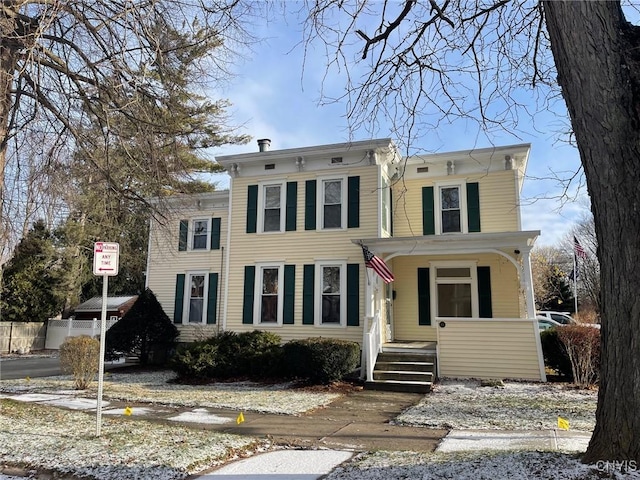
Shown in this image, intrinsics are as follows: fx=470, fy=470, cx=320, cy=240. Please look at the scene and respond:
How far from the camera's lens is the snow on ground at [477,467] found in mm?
3320

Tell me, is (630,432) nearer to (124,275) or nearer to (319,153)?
(319,153)

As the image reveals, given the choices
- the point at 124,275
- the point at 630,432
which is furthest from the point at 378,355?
the point at 124,275

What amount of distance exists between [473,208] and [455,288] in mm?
2467

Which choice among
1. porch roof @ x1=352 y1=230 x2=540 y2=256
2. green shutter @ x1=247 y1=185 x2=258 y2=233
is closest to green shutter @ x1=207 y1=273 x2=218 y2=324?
green shutter @ x1=247 y1=185 x2=258 y2=233

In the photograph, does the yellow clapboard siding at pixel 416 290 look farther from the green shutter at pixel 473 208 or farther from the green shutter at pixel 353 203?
the green shutter at pixel 353 203

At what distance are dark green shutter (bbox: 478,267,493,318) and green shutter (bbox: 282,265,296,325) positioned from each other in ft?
18.0

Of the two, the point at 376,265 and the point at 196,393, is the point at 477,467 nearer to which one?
the point at 196,393

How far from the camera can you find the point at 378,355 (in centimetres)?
1234

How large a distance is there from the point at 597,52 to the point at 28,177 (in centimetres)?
806

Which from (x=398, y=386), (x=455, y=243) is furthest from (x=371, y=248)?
(x=398, y=386)

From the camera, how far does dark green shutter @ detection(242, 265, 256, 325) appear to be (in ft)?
48.2

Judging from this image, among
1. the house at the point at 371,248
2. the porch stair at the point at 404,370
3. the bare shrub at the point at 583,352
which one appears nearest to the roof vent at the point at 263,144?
the house at the point at 371,248

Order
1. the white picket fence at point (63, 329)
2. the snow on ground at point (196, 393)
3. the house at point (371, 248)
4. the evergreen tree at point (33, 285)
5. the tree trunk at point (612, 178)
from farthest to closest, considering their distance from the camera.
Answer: the white picket fence at point (63, 329)
the evergreen tree at point (33, 285)
the house at point (371, 248)
the snow on ground at point (196, 393)
the tree trunk at point (612, 178)

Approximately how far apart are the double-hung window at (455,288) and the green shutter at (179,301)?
28.4 feet
